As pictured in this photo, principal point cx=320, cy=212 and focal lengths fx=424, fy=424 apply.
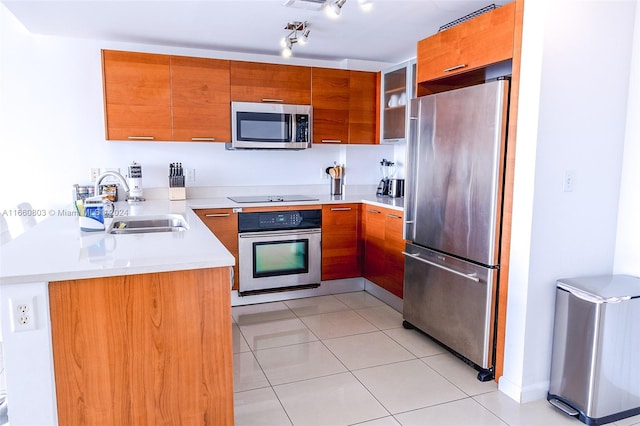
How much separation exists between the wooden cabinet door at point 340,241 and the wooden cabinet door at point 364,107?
2.45 feet

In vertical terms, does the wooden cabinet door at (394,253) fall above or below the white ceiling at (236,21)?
below

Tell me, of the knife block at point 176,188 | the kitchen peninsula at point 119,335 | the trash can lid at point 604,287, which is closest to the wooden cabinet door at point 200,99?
the knife block at point 176,188

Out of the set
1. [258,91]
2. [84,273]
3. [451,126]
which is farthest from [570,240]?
[258,91]

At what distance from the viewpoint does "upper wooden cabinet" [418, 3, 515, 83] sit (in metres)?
2.25

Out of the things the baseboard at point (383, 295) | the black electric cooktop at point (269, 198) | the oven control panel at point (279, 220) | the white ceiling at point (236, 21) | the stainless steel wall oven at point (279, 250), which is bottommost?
the baseboard at point (383, 295)

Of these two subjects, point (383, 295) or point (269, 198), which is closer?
point (383, 295)

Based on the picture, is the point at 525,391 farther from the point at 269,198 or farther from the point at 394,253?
the point at 269,198

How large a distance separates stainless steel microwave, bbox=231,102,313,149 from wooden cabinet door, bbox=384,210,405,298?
→ 1.09m

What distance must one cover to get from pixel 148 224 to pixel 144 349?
1.44 meters

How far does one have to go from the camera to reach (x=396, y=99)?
13.1 ft

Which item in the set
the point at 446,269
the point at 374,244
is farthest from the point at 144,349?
the point at 374,244

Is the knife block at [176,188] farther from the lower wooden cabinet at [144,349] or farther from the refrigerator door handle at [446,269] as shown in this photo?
the lower wooden cabinet at [144,349]

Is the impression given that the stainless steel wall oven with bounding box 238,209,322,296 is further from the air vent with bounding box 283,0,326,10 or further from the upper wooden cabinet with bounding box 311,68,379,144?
the air vent with bounding box 283,0,326,10

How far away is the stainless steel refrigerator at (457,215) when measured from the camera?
2.34 m
